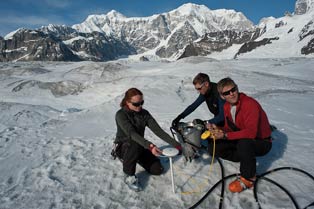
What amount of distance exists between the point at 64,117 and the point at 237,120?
7.84m

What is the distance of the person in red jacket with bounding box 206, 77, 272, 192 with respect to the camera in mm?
4609

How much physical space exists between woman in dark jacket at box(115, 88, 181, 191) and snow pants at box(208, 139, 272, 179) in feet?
2.89

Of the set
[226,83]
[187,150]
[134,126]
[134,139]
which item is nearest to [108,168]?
[134,126]

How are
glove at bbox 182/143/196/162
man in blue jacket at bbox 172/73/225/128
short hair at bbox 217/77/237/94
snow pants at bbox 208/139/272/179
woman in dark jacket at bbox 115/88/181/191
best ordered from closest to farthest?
snow pants at bbox 208/139/272/179
short hair at bbox 217/77/237/94
woman in dark jacket at bbox 115/88/181/191
glove at bbox 182/143/196/162
man in blue jacket at bbox 172/73/225/128

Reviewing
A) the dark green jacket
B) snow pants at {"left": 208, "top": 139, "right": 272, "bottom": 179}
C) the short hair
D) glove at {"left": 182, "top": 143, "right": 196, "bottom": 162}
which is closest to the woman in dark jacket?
the dark green jacket

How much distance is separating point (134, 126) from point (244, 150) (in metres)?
2.01

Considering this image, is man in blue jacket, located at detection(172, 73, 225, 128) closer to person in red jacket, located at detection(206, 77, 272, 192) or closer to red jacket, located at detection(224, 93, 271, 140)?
person in red jacket, located at detection(206, 77, 272, 192)

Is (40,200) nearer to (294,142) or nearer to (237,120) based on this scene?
(237,120)

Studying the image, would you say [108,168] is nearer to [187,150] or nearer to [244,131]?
[187,150]

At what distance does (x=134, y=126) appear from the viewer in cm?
517

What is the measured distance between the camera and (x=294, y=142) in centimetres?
712

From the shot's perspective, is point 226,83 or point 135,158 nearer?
point 226,83

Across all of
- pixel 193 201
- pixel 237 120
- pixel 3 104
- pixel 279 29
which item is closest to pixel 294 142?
pixel 237 120

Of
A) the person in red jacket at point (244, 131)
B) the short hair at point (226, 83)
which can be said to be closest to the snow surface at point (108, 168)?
the person in red jacket at point (244, 131)
